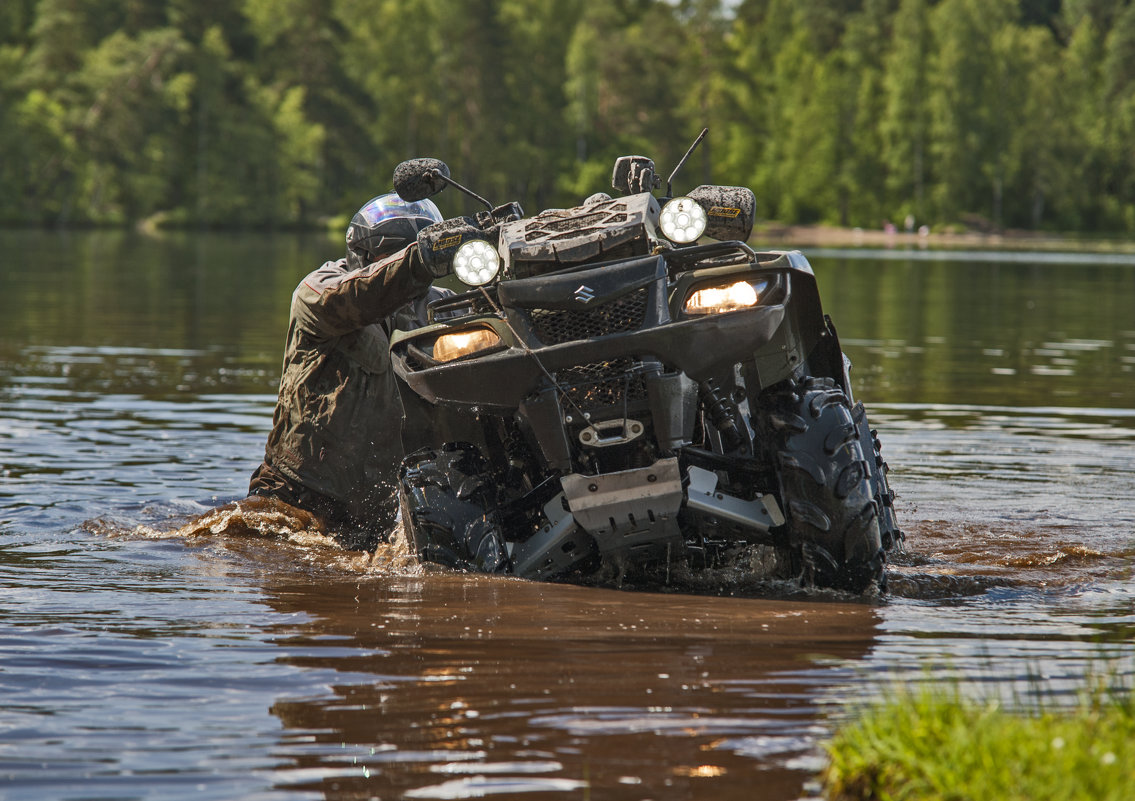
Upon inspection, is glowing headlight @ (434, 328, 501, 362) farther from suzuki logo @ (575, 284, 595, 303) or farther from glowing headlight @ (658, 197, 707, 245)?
glowing headlight @ (658, 197, 707, 245)

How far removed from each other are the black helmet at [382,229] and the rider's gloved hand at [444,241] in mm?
1192

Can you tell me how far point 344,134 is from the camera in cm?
9731

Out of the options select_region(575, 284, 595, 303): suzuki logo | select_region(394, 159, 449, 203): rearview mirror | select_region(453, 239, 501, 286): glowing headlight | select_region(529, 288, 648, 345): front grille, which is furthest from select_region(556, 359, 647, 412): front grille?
select_region(394, 159, 449, 203): rearview mirror

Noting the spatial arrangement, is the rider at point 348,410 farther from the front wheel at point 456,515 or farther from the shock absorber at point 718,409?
the shock absorber at point 718,409

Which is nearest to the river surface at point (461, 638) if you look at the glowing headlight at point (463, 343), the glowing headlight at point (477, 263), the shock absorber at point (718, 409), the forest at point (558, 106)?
the shock absorber at point (718, 409)

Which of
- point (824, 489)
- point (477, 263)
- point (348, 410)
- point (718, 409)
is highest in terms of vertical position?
point (477, 263)

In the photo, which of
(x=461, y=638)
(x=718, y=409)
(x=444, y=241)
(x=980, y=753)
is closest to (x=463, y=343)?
(x=444, y=241)

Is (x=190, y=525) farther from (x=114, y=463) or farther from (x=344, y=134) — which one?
(x=344, y=134)

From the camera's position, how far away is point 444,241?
570cm

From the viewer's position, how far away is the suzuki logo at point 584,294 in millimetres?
5297

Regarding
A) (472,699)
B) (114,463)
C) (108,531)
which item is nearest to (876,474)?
(472,699)

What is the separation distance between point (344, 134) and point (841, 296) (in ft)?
235

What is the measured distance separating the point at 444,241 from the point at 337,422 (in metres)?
1.67

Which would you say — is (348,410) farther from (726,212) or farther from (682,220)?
(682,220)
